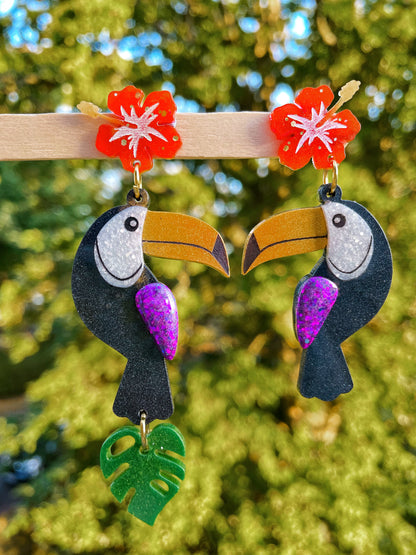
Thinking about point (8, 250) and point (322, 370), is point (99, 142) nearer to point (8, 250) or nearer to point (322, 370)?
point (322, 370)

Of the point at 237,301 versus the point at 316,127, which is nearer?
the point at 316,127

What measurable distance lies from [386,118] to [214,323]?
47.7 inches

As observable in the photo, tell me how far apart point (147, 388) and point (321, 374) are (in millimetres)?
291

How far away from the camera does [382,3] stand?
1514 millimetres

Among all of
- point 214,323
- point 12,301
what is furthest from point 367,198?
point 12,301

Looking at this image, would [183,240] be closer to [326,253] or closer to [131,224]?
[131,224]

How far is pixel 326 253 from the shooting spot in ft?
2.20

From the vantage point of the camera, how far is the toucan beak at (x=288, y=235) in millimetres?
672

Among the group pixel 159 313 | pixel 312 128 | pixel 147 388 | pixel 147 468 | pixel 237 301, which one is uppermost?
pixel 312 128

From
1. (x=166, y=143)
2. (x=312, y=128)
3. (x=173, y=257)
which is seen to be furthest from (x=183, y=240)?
(x=312, y=128)

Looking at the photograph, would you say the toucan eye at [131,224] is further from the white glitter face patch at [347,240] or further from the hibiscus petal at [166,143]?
the white glitter face patch at [347,240]

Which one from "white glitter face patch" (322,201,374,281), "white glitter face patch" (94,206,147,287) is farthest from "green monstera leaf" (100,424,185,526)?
"white glitter face patch" (322,201,374,281)

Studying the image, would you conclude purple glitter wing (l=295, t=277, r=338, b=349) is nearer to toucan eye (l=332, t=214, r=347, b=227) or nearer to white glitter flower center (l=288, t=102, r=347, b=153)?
toucan eye (l=332, t=214, r=347, b=227)

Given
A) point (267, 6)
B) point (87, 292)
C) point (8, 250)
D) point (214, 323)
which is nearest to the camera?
point (87, 292)
